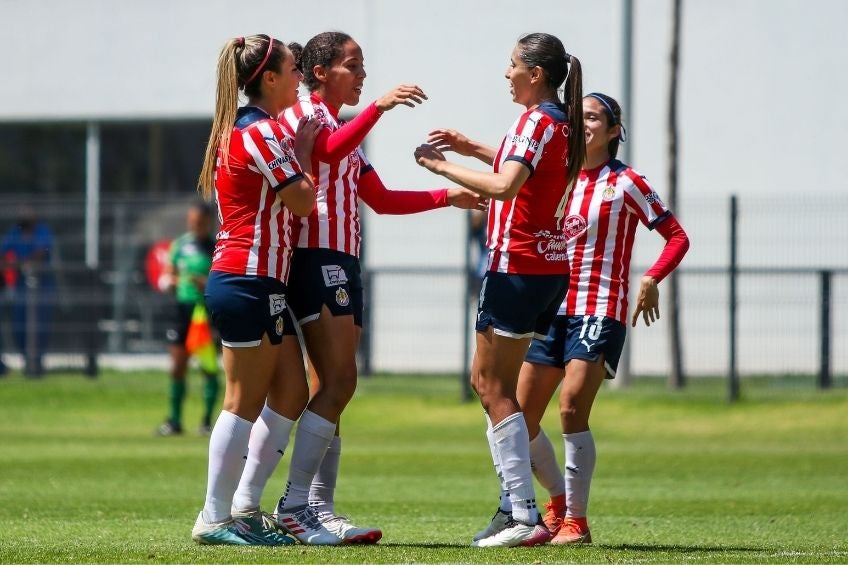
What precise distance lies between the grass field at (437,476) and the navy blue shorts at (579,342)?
95 cm

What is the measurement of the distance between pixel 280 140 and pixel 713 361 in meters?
12.4

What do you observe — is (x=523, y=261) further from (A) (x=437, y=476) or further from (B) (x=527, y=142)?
(A) (x=437, y=476)

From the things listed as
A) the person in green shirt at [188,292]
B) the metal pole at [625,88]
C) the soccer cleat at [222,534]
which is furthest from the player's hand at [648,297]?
the metal pole at [625,88]

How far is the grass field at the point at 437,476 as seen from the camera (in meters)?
7.06

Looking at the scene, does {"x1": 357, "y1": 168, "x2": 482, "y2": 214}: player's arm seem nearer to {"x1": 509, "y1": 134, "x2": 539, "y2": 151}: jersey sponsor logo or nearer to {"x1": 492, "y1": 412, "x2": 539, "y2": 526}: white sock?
{"x1": 509, "y1": 134, "x2": 539, "y2": 151}: jersey sponsor logo

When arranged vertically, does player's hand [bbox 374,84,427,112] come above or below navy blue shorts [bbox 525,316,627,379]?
above

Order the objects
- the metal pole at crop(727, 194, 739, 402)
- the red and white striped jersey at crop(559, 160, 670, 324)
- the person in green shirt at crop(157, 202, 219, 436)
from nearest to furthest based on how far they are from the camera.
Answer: the red and white striped jersey at crop(559, 160, 670, 324) → the person in green shirt at crop(157, 202, 219, 436) → the metal pole at crop(727, 194, 739, 402)

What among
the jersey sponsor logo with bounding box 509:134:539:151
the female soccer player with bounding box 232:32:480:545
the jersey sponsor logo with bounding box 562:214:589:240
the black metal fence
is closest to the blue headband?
the jersey sponsor logo with bounding box 562:214:589:240

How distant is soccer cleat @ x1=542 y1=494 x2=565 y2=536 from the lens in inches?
301

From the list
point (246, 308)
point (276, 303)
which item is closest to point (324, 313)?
point (276, 303)

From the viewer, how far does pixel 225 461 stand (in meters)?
6.99

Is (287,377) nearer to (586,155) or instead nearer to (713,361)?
(586,155)

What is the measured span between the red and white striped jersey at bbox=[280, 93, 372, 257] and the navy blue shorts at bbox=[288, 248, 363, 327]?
0.17ft

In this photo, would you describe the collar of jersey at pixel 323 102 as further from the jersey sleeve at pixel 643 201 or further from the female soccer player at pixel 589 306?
the jersey sleeve at pixel 643 201
